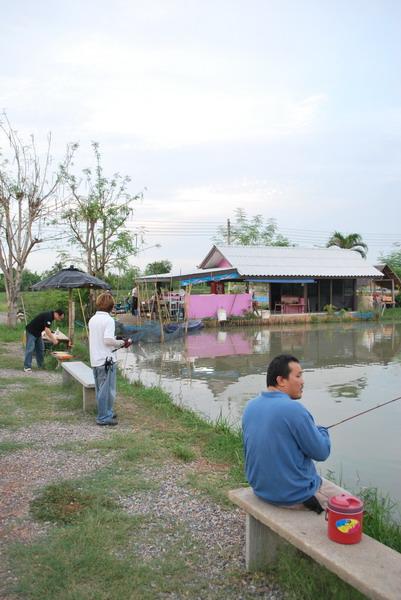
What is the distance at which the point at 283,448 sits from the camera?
2.76 metres

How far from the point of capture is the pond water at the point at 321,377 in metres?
5.78

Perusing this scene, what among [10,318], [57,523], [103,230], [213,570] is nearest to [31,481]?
[57,523]

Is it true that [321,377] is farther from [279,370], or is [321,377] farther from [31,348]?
[279,370]

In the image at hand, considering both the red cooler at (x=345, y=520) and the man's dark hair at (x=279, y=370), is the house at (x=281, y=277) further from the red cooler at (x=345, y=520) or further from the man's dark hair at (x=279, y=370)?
the red cooler at (x=345, y=520)

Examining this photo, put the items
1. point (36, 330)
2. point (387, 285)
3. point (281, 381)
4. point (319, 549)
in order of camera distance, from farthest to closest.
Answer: point (387, 285) < point (36, 330) < point (281, 381) < point (319, 549)

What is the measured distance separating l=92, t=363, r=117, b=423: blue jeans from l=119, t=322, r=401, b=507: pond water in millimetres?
1555

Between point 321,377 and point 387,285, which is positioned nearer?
point 321,377

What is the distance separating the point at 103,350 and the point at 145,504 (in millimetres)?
2410

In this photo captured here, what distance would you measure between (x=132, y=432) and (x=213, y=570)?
2937mm

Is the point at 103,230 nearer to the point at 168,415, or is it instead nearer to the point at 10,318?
the point at 10,318

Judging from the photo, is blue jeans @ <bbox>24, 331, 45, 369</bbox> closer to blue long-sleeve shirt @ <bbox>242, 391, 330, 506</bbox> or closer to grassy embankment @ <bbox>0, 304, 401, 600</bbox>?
grassy embankment @ <bbox>0, 304, 401, 600</bbox>

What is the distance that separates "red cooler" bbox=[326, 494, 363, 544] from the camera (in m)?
2.44

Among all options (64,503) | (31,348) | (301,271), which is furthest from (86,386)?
(301,271)

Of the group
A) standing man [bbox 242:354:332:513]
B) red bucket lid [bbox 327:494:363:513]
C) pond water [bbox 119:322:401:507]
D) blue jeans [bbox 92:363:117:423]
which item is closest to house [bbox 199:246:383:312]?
pond water [bbox 119:322:401:507]
